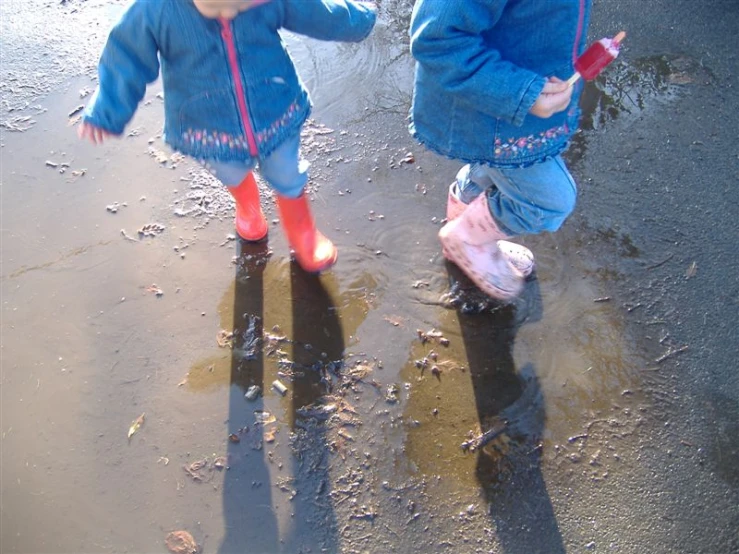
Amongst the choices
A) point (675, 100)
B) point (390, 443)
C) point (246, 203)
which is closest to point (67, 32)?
point (246, 203)

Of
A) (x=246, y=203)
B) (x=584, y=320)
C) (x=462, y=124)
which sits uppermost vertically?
(x=462, y=124)

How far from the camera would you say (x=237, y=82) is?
1.73m

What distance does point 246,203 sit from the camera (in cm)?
227

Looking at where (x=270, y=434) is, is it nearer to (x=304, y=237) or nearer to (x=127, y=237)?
(x=304, y=237)

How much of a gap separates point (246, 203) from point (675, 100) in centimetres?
208

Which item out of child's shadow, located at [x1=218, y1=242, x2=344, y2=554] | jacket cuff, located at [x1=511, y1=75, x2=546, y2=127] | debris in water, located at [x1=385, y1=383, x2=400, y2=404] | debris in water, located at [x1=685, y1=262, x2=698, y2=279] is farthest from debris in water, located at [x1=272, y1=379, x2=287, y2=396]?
debris in water, located at [x1=685, y1=262, x2=698, y2=279]

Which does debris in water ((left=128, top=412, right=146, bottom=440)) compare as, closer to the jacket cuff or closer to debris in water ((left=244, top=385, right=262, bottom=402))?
debris in water ((left=244, top=385, right=262, bottom=402))

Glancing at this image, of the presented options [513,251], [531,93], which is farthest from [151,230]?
[531,93]

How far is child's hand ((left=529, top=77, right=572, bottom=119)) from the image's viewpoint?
58.3 inches

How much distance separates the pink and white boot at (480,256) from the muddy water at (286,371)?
0.06 metres

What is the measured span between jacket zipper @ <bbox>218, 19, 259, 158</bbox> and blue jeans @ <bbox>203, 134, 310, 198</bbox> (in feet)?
0.31

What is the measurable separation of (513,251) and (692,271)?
0.67 meters

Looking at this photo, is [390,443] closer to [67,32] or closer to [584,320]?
[584,320]

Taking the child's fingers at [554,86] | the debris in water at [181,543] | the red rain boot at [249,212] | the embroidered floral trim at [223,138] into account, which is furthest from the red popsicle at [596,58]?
the debris in water at [181,543]
